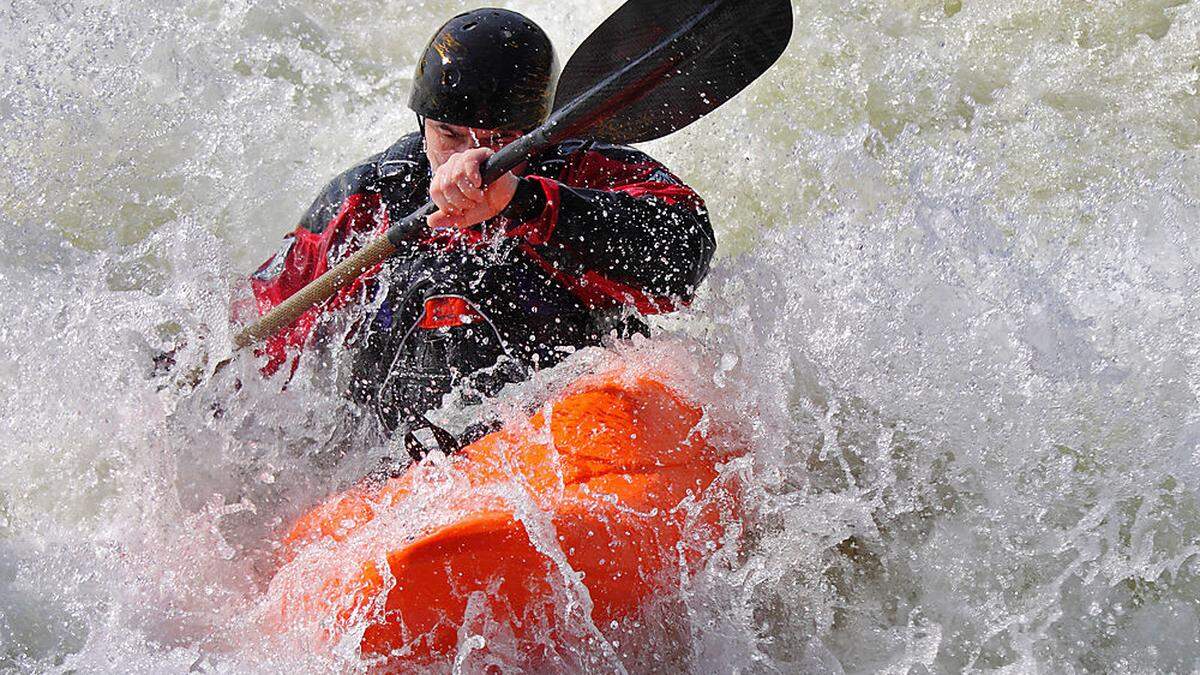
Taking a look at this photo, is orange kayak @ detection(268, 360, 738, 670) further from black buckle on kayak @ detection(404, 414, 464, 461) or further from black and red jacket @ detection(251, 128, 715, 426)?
black and red jacket @ detection(251, 128, 715, 426)

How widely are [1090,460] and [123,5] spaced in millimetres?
3284

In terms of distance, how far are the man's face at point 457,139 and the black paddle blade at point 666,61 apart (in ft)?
0.57

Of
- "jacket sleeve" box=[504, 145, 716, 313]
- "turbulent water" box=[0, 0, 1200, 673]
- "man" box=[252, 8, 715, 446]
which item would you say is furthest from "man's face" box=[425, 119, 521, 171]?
"turbulent water" box=[0, 0, 1200, 673]

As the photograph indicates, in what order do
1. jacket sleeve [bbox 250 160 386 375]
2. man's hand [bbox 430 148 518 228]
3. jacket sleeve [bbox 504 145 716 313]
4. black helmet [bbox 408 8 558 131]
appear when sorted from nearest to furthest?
man's hand [bbox 430 148 518 228] → jacket sleeve [bbox 504 145 716 313] → black helmet [bbox 408 8 558 131] → jacket sleeve [bbox 250 160 386 375]

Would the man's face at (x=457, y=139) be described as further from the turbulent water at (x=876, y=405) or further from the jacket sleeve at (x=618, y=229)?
the turbulent water at (x=876, y=405)

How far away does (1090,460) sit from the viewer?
2.51 metres

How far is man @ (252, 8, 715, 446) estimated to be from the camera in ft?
7.13

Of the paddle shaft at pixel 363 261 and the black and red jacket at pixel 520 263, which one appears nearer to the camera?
the paddle shaft at pixel 363 261

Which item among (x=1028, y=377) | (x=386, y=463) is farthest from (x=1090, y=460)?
(x=386, y=463)

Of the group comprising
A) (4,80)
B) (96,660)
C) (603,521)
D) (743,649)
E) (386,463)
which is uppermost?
(4,80)

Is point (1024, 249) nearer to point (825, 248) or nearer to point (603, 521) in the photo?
point (825, 248)

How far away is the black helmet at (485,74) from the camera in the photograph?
2.25 m

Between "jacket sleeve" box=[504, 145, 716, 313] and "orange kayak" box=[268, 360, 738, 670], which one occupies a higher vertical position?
"jacket sleeve" box=[504, 145, 716, 313]

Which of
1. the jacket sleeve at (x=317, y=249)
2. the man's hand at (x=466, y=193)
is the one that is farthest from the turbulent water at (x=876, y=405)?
the man's hand at (x=466, y=193)
